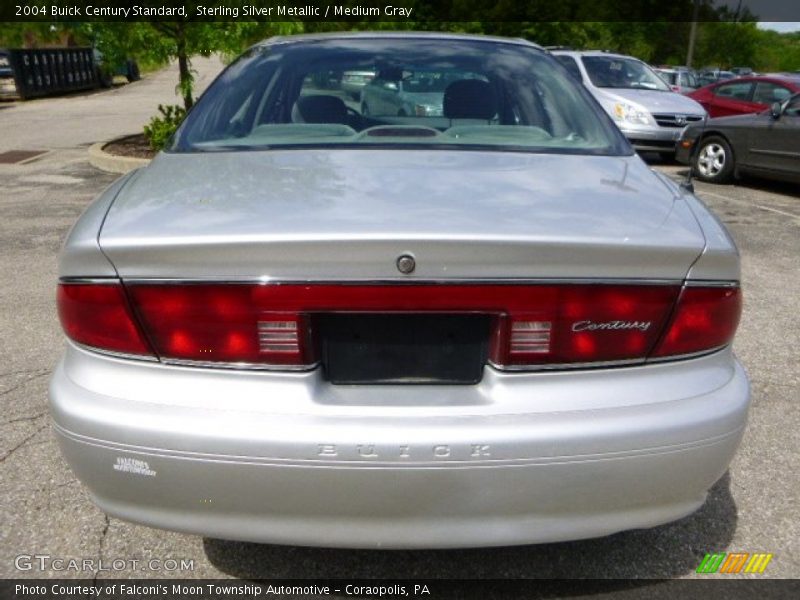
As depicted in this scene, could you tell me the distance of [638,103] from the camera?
1092 cm

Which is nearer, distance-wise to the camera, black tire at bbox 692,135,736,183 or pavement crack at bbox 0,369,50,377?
pavement crack at bbox 0,369,50,377

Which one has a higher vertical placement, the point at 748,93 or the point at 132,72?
the point at 748,93

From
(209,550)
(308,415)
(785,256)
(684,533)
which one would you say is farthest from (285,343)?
(785,256)

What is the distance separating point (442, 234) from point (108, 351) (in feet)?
2.94

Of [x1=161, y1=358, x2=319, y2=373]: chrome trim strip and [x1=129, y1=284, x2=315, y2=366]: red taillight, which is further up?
[x1=129, y1=284, x2=315, y2=366]: red taillight

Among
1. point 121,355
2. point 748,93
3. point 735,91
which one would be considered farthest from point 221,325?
point 735,91

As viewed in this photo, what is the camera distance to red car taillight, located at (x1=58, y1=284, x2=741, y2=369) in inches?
67.9

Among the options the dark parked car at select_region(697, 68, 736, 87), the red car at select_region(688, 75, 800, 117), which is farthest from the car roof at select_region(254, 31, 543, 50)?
the dark parked car at select_region(697, 68, 736, 87)

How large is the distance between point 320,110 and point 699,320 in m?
1.74

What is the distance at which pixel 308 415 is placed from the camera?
1.72 metres

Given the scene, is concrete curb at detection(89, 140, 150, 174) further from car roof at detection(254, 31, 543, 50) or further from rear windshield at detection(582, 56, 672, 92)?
rear windshield at detection(582, 56, 672, 92)

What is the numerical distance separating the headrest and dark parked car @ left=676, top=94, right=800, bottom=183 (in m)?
6.12

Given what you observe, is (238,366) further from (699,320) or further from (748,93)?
(748,93)

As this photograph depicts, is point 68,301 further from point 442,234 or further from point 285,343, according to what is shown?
point 442,234
